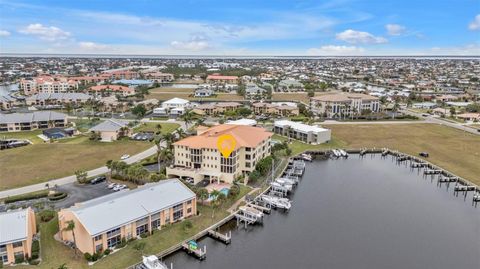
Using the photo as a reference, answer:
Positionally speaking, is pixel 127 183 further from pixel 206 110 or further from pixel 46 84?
pixel 46 84

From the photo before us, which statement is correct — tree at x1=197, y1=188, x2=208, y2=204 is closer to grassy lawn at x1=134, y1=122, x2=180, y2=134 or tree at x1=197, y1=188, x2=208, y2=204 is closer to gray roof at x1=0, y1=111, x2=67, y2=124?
grassy lawn at x1=134, y1=122, x2=180, y2=134

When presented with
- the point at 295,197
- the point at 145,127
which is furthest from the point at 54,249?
the point at 145,127

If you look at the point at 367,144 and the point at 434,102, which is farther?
the point at 434,102

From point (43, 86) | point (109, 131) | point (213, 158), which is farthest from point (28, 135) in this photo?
point (43, 86)

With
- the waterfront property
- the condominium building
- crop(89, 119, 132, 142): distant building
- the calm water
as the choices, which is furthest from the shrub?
the condominium building

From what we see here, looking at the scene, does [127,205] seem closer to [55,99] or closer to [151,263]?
[151,263]
